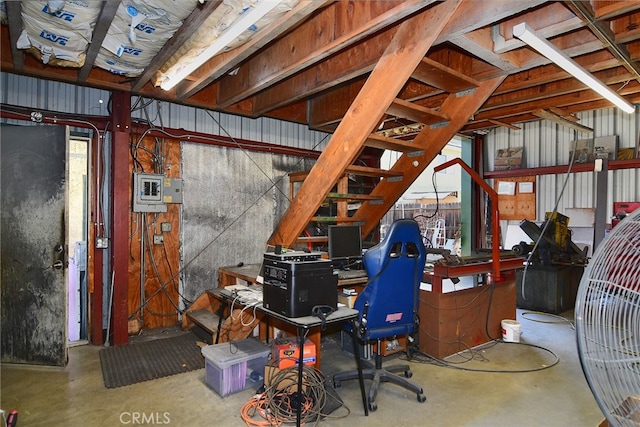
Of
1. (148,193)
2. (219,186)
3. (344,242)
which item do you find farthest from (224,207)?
(344,242)

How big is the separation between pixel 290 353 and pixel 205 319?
1.25 m

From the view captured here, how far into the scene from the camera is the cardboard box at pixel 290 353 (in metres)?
2.71

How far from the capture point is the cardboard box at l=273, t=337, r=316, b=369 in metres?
2.71

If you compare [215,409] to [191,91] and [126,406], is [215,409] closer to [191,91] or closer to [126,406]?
[126,406]

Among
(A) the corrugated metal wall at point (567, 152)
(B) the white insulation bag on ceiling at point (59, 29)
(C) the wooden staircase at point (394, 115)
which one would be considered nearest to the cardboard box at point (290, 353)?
(C) the wooden staircase at point (394, 115)

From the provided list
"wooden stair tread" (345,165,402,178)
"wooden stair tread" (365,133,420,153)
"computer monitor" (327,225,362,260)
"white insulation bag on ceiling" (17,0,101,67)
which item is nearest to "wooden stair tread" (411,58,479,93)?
"wooden stair tread" (365,133,420,153)

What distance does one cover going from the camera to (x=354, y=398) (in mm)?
2619

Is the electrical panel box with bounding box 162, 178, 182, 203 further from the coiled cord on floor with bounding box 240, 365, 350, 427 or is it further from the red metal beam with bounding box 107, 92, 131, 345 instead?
the coiled cord on floor with bounding box 240, 365, 350, 427

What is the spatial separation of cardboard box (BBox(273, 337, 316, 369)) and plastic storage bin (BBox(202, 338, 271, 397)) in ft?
0.45

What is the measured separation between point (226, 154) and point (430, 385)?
3.18 metres

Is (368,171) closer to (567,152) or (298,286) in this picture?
(298,286)

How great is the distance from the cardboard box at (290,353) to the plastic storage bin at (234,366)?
0.14 metres

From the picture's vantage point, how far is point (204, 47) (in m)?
2.59

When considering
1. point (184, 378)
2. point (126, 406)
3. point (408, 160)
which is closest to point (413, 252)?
point (408, 160)
